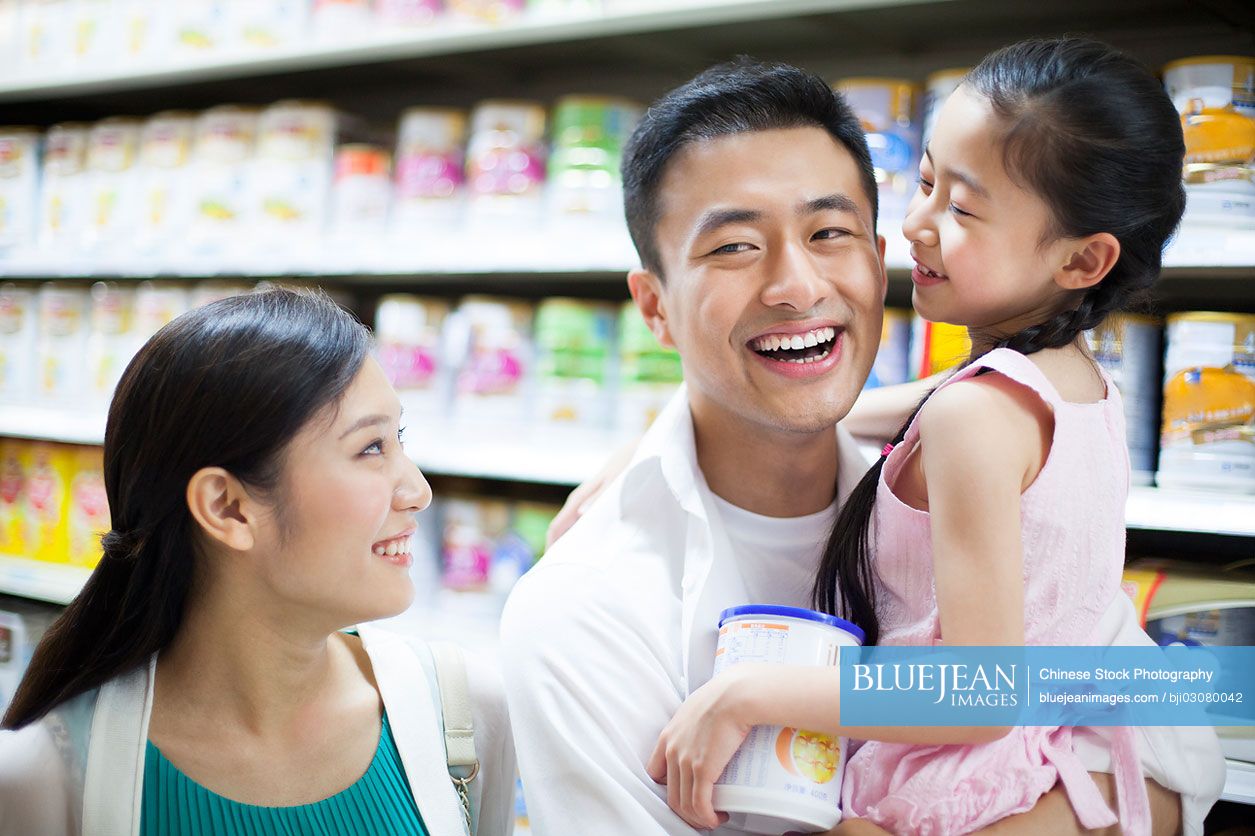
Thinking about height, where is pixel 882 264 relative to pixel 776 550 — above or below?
above

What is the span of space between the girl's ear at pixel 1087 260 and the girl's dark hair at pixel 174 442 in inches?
31.3

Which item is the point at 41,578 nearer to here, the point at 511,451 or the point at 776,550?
the point at 511,451

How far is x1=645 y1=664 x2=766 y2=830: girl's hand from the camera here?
1145mm

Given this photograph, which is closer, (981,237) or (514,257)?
(981,237)

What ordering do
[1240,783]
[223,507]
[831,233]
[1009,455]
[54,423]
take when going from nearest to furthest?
[1009,455]
[223,507]
[831,233]
[1240,783]
[54,423]

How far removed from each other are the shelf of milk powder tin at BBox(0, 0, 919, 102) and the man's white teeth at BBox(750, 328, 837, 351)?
68 cm

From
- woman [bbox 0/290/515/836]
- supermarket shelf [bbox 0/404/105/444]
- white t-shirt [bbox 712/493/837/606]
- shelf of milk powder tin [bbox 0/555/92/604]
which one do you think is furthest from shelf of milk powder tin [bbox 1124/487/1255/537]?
shelf of milk powder tin [bbox 0/555/92/604]

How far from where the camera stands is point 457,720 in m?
1.35

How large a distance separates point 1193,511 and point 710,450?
66 centimetres

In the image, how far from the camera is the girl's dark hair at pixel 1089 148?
119 centimetres

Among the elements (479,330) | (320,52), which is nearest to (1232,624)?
(479,330)

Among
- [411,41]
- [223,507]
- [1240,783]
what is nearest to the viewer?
[223,507]

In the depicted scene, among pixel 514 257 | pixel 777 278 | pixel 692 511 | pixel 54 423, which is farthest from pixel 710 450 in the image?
pixel 54 423

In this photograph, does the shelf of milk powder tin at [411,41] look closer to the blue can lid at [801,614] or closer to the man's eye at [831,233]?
the man's eye at [831,233]
